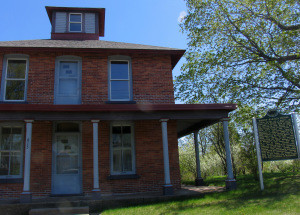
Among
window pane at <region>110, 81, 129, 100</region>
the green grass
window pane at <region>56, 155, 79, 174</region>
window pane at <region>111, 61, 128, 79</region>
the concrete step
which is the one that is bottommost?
the concrete step

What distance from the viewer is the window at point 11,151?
31.0 feet

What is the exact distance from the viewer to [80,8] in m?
14.0

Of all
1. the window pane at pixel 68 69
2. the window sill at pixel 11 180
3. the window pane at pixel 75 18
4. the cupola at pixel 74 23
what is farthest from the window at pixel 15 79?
the window pane at pixel 75 18

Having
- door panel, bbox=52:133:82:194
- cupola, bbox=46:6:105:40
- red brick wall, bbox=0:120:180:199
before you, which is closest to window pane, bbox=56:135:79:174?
door panel, bbox=52:133:82:194

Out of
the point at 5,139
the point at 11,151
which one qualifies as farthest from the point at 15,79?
the point at 11,151

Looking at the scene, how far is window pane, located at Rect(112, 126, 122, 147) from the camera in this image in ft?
33.4

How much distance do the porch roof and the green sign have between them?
4.16ft

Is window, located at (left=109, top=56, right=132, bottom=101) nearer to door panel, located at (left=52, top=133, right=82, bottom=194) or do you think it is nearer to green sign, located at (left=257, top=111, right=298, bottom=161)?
door panel, located at (left=52, top=133, right=82, bottom=194)

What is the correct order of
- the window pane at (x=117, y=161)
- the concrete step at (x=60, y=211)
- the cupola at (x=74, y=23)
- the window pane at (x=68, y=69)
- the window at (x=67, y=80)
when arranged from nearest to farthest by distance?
the concrete step at (x=60, y=211) → the window pane at (x=117, y=161) → the window at (x=67, y=80) → the window pane at (x=68, y=69) → the cupola at (x=74, y=23)

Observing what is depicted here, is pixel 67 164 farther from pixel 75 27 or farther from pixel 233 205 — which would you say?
pixel 75 27

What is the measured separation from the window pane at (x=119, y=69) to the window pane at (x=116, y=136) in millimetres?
2184

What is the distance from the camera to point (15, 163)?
31.2ft

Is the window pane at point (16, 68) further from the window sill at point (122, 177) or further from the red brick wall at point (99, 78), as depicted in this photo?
the window sill at point (122, 177)

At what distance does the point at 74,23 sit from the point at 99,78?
16.6 feet
